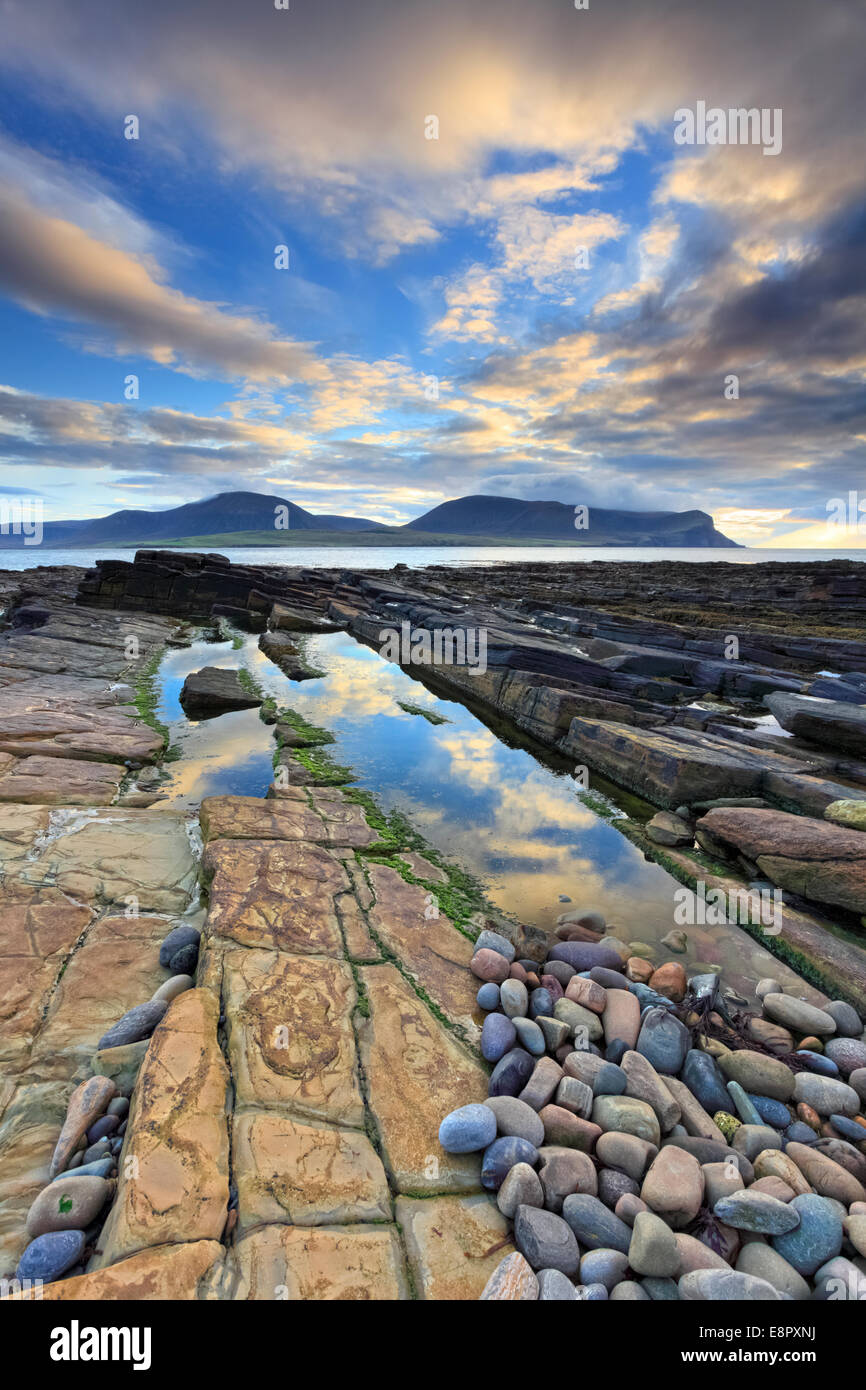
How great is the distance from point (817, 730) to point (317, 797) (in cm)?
1060

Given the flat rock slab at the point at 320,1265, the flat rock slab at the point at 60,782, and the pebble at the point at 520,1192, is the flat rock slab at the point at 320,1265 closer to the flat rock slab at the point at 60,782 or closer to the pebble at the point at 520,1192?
the pebble at the point at 520,1192

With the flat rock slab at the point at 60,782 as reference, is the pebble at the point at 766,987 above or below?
below

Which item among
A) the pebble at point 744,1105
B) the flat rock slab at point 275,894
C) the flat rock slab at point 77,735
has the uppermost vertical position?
the flat rock slab at point 77,735

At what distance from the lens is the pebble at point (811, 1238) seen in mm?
2805

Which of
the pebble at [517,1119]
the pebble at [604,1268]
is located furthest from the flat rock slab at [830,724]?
the pebble at [604,1268]

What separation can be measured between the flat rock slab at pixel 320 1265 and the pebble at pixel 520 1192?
1.98 ft

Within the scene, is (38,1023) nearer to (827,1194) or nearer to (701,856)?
(827,1194)

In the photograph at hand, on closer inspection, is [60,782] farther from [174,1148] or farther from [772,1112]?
[772,1112]

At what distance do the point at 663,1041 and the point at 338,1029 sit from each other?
95.8 inches

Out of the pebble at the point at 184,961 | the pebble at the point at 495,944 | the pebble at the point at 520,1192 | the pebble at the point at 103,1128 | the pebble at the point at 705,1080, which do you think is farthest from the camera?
the pebble at the point at 495,944

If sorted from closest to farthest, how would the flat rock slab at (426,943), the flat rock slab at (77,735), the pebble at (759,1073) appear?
the pebble at (759,1073) < the flat rock slab at (426,943) < the flat rock slab at (77,735)

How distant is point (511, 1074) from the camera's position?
3.67 m

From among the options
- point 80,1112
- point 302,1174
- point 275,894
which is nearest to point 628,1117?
point 302,1174
